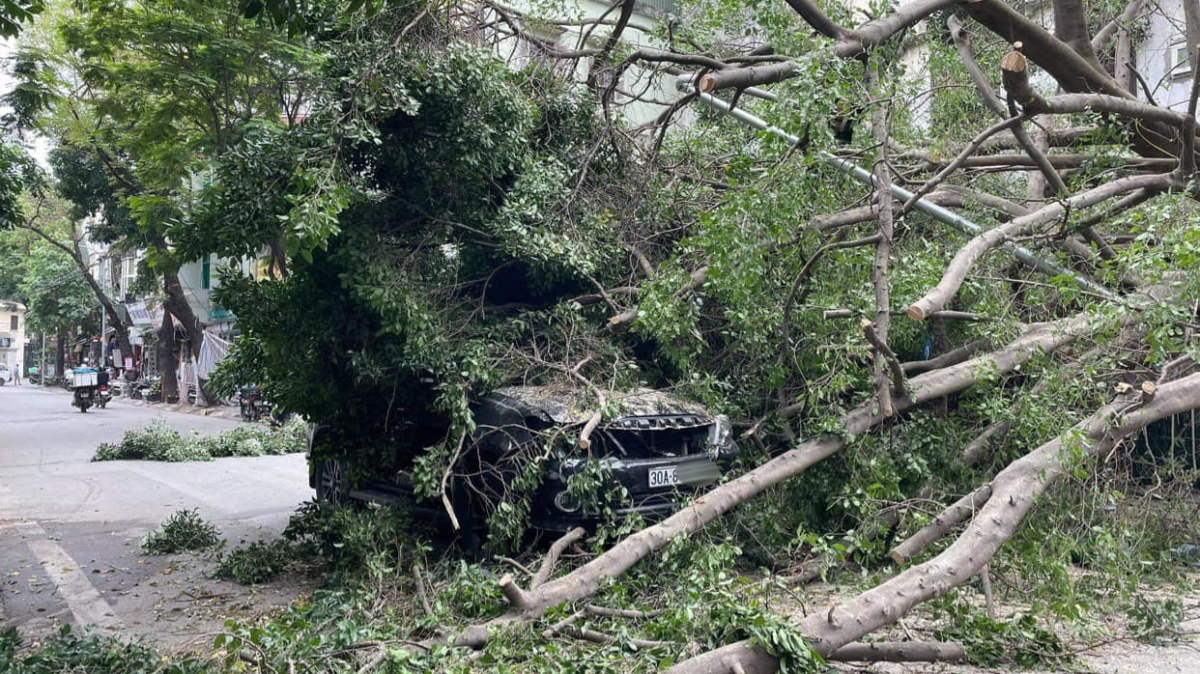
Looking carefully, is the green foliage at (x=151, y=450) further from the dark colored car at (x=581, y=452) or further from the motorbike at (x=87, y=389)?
the motorbike at (x=87, y=389)

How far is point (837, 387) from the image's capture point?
19.7 feet

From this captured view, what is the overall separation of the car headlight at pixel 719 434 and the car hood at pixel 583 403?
7 centimetres

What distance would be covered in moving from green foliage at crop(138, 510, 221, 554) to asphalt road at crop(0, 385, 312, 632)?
5.7 inches

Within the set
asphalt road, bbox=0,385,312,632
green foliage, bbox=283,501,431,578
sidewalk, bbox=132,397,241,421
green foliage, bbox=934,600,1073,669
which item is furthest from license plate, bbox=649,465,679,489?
sidewalk, bbox=132,397,241,421

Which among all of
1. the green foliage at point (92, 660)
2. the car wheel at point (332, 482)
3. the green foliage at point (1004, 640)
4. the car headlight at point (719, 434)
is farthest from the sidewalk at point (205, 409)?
the green foliage at point (1004, 640)

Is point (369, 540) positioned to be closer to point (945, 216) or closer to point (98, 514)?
point (945, 216)

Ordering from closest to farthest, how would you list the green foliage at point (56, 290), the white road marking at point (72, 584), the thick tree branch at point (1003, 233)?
the thick tree branch at point (1003, 233) < the white road marking at point (72, 584) < the green foliage at point (56, 290)

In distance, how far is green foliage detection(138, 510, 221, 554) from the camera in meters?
7.75

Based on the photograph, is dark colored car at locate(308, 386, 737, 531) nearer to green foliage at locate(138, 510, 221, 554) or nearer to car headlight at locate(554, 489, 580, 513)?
car headlight at locate(554, 489, 580, 513)

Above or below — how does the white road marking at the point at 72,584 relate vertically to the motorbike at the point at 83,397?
below

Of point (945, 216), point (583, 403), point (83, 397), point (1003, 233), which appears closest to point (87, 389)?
point (83, 397)

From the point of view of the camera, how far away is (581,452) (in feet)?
19.5

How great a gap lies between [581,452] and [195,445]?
1134 cm

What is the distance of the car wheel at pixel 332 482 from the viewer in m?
8.16
